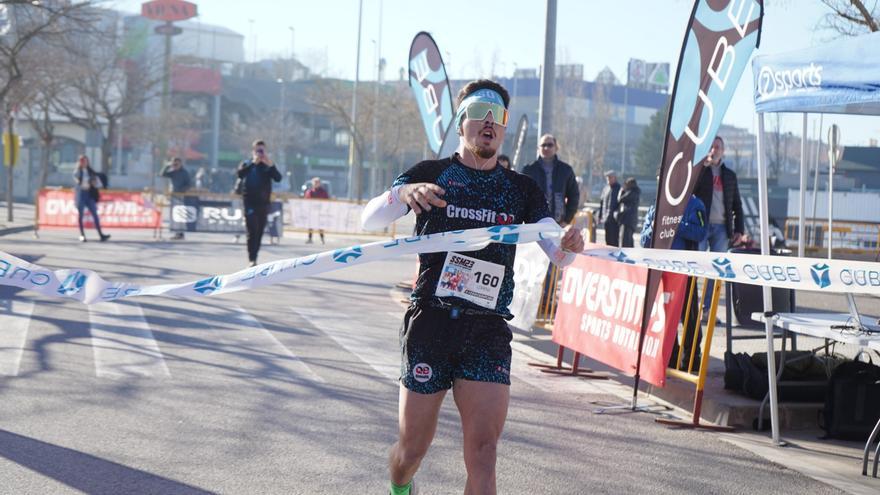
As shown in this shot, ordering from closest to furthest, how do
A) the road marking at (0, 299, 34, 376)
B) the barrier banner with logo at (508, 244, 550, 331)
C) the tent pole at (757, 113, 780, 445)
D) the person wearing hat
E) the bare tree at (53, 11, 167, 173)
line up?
the tent pole at (757, 113, 780, 445), the road marking at (0, 299, 34, 376), the barrier banner with logo at (508, 244, 550, 331), the person wearing hat, the bare tree at (53, 11, 167, 173)

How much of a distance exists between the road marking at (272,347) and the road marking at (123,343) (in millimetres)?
951

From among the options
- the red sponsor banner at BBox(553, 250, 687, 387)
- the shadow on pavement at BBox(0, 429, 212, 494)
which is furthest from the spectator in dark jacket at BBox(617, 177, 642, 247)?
the shadow on pavement at BBox(0, 429, 212, 494)

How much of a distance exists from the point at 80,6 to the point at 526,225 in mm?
24366

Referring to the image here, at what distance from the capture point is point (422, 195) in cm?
416

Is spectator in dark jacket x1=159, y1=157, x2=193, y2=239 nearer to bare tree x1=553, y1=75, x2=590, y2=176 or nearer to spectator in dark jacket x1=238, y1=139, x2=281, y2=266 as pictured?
spectator in dark jacket x1=238, y1=139, x2=281, y2=266

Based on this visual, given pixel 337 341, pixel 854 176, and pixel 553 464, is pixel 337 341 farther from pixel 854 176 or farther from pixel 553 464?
pixel 854 176

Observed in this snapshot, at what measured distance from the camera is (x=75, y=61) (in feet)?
162

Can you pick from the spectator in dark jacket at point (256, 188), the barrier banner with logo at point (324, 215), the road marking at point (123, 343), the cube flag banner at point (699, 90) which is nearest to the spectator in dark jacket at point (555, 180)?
the cube flag banner at point (699, 90)

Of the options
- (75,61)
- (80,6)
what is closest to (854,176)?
(75,61)

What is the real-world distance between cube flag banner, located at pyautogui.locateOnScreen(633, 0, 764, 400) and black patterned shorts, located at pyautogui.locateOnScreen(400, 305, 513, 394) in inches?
152

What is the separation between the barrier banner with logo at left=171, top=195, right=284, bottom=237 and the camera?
2923cm

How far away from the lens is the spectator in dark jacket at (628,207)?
21269 millimetres

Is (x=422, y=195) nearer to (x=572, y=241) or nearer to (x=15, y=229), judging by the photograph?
(x=572, y=241)

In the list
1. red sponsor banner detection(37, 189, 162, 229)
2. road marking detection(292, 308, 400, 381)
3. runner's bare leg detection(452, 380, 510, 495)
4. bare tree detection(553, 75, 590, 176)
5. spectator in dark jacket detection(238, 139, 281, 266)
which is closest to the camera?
runner's bare leg detection(452, 380, 510, 495)
